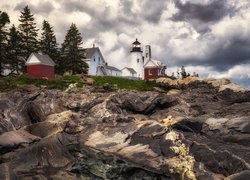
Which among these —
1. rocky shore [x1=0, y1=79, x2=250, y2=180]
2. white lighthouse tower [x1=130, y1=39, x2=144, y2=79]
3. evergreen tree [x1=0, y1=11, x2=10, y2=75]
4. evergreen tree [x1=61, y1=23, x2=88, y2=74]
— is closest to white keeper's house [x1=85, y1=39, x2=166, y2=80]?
white lighthouse tower [x1=130, y1=39, x2=144, y2=79]

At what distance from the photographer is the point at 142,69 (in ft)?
344

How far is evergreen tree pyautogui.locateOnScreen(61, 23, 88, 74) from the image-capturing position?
8138 cm

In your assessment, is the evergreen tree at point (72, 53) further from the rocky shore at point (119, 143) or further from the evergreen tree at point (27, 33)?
the rocky shore at point (119, 143)

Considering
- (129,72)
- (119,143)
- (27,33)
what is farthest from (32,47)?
(119,143)

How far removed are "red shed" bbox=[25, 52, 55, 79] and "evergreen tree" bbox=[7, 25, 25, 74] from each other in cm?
269

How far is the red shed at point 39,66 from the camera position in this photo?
77.1 m

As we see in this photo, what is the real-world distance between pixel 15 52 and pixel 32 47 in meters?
4.35

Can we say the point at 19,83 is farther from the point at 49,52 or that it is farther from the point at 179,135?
the point at 179,135

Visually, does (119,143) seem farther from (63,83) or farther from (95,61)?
(95,61)

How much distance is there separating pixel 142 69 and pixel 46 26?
31169 millimetres

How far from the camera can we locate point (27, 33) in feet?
274

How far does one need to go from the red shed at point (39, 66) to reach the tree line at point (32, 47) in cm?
332

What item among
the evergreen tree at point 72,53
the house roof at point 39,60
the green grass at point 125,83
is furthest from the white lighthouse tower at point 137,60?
the house roof at point 39,60

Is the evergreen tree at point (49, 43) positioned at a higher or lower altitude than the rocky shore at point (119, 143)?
higher
